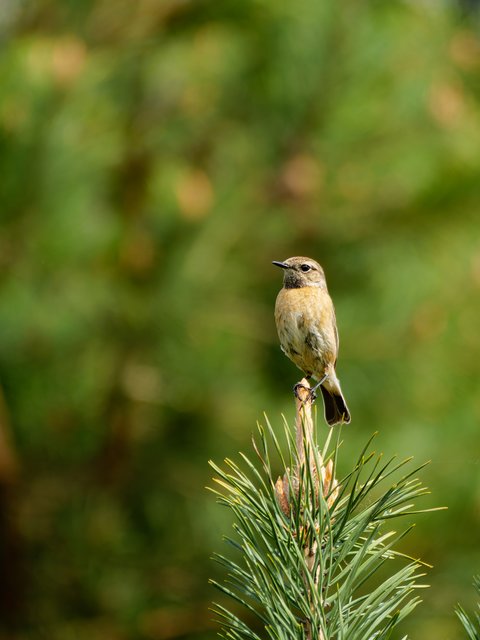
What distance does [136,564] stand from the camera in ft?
16.4

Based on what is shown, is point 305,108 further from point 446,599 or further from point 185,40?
point 446,599

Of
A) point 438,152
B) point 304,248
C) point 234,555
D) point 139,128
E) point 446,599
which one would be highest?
point 139,128

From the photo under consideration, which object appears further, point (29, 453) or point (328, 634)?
point (29, 453)

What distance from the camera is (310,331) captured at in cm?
308

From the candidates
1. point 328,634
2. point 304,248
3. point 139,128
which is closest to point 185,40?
point 139,128

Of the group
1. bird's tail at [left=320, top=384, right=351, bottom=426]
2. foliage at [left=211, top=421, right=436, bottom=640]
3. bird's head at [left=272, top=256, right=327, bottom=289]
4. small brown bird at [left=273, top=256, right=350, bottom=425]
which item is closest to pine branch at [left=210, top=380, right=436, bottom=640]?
foliage at [left=211, top=421, right=436, bottom=640]

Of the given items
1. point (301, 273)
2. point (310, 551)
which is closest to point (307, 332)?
point (301, 273)

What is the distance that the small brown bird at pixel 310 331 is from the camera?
3090 millimetres

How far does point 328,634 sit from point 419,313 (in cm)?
387

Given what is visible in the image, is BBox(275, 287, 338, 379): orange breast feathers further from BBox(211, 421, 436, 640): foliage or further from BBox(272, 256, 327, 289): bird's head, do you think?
BBox(211, 421, 436, 640): foliage

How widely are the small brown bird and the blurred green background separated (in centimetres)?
135

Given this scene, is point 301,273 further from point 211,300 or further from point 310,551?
point 310,551

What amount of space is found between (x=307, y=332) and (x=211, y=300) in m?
1.99

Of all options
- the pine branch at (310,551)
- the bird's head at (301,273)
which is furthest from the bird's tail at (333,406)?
the pine branch at (310,551)
